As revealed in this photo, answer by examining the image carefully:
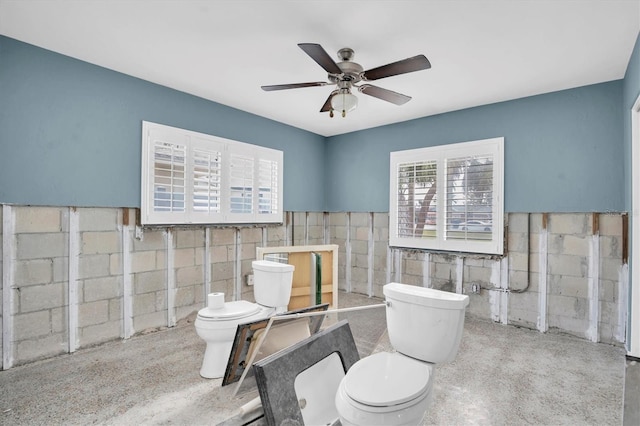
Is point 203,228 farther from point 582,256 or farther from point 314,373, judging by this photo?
point 582,256

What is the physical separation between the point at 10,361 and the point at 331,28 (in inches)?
137

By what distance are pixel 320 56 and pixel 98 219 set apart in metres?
2.44

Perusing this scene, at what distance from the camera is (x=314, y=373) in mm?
2006

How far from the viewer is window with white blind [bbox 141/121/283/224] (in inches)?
126

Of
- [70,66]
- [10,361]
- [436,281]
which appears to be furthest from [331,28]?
[10,361]

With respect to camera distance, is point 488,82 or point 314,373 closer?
point 314,373

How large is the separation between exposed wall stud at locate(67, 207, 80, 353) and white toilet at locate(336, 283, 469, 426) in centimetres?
247

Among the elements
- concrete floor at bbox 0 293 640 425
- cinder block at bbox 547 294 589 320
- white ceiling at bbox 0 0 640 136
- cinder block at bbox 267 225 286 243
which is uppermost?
white ceiling at bbox 0 0 640 136

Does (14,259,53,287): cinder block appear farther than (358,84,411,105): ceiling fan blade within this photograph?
No

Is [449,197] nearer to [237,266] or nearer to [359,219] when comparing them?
[359,219]

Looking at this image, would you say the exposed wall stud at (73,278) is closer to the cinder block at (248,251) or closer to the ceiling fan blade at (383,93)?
the cinder block at (248,251)

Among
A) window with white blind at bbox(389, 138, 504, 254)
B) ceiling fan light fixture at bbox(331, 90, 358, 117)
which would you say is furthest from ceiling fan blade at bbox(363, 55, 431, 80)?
window with white blind at bbox(389, 138, 504, 254)

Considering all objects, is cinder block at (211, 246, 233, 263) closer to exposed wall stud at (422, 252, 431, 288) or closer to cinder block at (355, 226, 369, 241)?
cinder block at (355, 226, 369, 241)

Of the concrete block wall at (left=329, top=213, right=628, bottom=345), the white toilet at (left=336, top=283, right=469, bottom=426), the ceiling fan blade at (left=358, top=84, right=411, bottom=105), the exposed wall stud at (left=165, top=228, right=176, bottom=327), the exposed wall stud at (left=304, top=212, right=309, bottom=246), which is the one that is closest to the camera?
the white toilet at (left=336, top=283, right=469, bottom=426)
